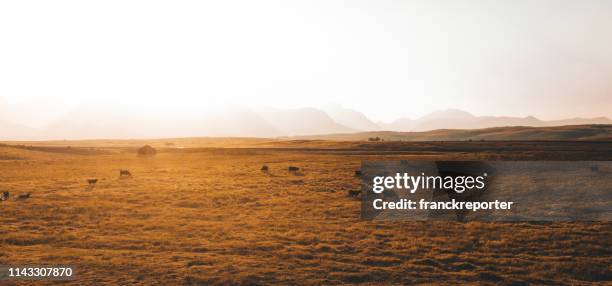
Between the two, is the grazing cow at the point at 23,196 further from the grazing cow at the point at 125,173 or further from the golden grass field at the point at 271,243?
the grazing cow at the point at 125,173

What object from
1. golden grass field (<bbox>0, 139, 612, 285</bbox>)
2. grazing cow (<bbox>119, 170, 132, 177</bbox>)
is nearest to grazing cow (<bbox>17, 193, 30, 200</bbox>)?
golden grass field (<bbox>0, 139, 612, 285</bbox>)

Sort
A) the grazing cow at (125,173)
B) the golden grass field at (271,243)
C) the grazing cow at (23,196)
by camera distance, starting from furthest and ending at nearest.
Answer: the grazing cow at (125,173)
the grazing cow at (23,196)
the golden grass field at (271,243)

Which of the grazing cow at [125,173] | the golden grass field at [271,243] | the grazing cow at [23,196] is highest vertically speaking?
the grazing cow at [125,173]

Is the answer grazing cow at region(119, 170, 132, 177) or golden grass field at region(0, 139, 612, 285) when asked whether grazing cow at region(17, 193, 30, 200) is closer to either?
golden grass field at region(0, 139, 612, 285)

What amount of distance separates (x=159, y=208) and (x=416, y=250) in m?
18.7

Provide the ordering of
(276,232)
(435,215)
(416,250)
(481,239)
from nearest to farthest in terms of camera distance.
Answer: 1. (416,250)
2. (481,239)
3. (276,232)
4. (435,215)

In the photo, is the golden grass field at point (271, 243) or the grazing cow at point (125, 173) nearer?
the golden grass field at point (271, 243)

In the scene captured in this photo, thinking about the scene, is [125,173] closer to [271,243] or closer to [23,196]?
[23,196]

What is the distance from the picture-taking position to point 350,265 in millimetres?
17672

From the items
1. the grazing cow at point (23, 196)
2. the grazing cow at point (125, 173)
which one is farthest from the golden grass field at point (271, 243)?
the grazing cow at point (125, 173)

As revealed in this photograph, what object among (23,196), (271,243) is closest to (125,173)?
(23,196)

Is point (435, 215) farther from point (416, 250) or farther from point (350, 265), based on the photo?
point (350, 265)

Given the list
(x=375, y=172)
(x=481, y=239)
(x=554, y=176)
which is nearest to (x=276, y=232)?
(x=481, y=239)

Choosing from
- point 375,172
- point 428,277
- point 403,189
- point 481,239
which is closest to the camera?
point 428,277
